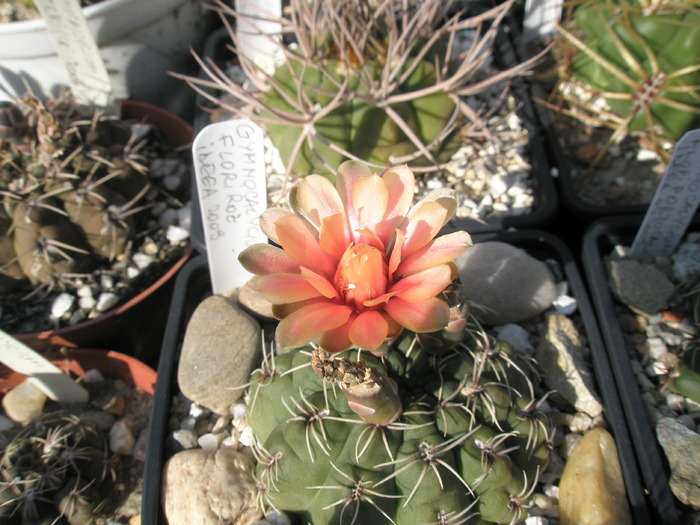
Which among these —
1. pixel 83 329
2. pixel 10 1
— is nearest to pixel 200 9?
pixel 10 1

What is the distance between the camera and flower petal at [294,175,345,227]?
0.90 m

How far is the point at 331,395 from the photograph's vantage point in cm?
102

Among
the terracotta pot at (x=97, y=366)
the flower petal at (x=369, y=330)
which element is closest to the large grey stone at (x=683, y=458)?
the flower petal at (x=369, y=330)

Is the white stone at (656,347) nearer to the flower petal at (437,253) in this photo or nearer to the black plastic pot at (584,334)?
the black plastic pot at (584,334)

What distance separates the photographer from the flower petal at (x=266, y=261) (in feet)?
2.78

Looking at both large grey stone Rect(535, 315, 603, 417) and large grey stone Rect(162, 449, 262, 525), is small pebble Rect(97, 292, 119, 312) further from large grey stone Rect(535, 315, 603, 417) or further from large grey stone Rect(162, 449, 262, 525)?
large grey stone Rect(535, 315, 603, 417)

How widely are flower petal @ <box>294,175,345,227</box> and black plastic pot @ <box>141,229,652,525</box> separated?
0.62 metres

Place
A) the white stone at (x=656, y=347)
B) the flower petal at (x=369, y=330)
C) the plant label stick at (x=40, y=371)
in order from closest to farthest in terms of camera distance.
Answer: the flower petal at (x=369, y=330), the plant label stick at (x=40, y=371), the white stone at (x=656, y=347)

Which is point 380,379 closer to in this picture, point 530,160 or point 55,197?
point 55,197

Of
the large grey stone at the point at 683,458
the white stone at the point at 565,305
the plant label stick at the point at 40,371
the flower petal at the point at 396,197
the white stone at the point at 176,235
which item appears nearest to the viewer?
the flower petal at the point at 396,197

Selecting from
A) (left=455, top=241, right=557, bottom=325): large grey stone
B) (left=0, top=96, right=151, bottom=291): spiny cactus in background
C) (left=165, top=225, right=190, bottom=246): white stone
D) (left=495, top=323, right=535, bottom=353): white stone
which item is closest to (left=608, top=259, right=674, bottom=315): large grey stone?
Result: (left=455, top=241, right=557, bottom=325): large grey stone

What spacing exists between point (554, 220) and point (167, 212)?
43.3 inches

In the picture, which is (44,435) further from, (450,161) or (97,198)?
(450,161)

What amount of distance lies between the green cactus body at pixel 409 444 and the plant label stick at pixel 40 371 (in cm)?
51
